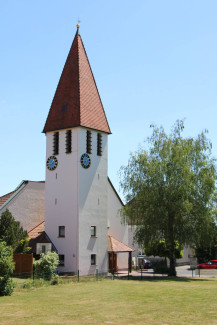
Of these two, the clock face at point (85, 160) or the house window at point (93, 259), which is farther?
the clock face at point (85, 160)

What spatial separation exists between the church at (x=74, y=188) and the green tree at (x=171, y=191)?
3.32 m

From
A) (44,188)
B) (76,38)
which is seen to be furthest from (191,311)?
(76,38)

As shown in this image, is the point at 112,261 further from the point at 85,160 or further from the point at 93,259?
the point at 85,160

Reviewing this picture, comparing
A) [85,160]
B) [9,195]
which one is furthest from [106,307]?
[9,195]

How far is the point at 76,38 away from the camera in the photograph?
4350cm

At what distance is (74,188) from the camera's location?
1495 inches

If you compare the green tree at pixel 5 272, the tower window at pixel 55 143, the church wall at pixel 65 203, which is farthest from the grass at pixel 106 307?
the tower window at pixel 55 143

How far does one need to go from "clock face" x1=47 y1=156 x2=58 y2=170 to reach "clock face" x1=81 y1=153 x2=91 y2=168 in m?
2.83

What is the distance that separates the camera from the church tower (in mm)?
37594

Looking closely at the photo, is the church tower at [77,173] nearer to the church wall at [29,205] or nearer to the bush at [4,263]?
the church wall at [29,205]

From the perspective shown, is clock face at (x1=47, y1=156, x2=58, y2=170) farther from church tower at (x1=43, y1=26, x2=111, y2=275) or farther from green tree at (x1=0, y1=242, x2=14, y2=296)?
green tree at (x1=0, y1=242, x2=14, y2=296)

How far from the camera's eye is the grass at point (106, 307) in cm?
1511

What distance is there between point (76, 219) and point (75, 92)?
12.2 metres

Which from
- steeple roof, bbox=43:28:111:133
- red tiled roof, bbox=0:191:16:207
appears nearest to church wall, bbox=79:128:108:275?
steeple roof, bbox=43:28:111:133
